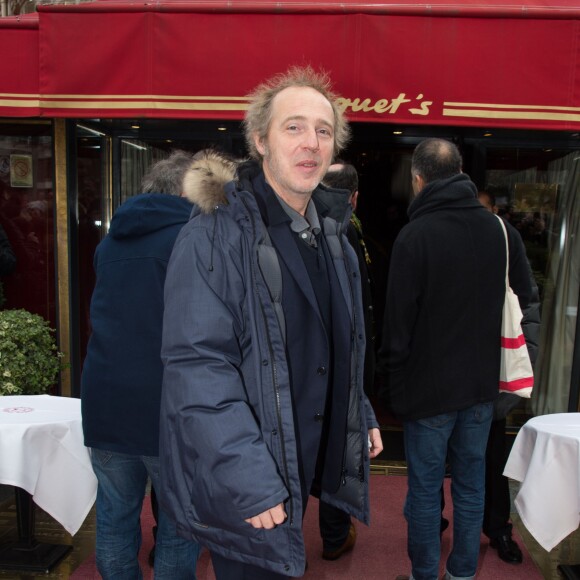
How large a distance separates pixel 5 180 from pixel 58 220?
76cm

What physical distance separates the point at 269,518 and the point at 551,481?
1987 millimetres

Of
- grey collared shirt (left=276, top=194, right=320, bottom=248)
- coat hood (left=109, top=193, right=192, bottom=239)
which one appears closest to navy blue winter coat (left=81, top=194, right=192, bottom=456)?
coat hood (left=109, top=193, right=192, bottom=239)

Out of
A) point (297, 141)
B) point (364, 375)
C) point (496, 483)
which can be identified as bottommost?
point (496, 483)

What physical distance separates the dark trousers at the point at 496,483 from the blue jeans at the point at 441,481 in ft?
1.85

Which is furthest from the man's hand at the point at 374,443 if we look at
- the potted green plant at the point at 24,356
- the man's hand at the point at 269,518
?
the potted green plant at the point at 24,356

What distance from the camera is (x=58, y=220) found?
5.07 meters

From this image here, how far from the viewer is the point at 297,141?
6.48ft

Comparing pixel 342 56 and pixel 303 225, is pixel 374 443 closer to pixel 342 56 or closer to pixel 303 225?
pixel 303 225

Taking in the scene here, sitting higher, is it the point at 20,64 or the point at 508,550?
the point at 20,64

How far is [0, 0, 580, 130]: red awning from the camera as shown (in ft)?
12.4

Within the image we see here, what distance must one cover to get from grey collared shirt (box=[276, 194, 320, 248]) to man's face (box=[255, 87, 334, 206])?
31 mm

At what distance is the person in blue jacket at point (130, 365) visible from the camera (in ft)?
7.95

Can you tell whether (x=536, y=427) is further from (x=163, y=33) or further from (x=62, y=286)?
(x=62, y=286)

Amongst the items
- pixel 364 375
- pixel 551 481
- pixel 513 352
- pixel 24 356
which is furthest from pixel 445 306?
pixel 24 356
